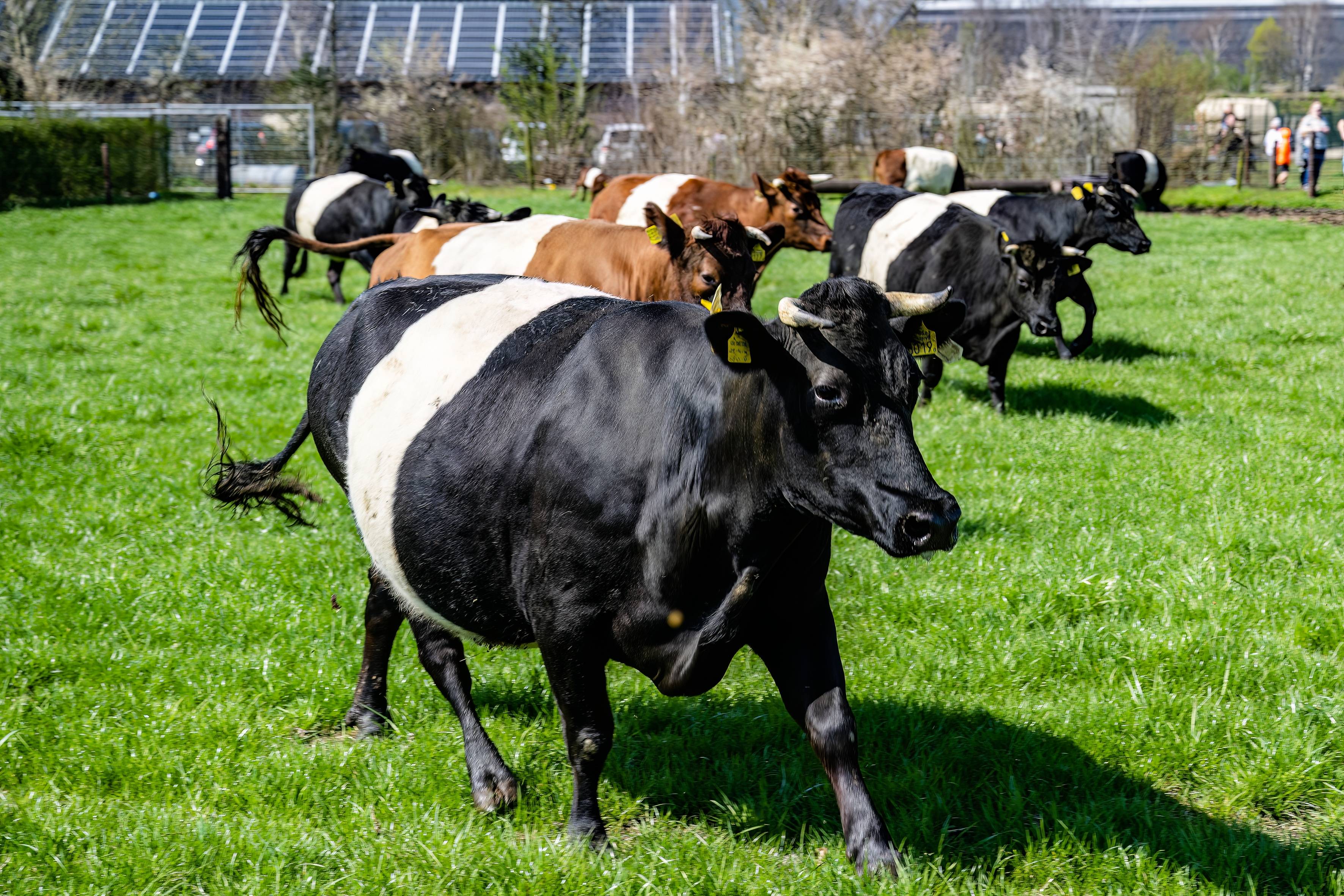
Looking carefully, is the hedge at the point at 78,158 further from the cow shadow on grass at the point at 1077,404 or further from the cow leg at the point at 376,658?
the cow leg at the point at 376,658

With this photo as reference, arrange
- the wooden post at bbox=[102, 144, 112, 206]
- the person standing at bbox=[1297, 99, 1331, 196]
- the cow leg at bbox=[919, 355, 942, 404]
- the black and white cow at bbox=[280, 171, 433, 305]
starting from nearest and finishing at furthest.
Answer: the cow leg at bbox=[919, 355, 942, 404] → the black and white cow at bbox=[280, 171, 433, 305] → the person standing at bbox=[1297, 99, 1331, 196] → the wooden post at bbox=[102, 144, 112, 206]

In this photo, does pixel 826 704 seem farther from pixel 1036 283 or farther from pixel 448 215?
pixel 448 215

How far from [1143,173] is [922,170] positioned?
411cm

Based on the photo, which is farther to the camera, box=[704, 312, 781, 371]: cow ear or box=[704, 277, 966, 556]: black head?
box=[704, 312, 781, 371]: cow ear

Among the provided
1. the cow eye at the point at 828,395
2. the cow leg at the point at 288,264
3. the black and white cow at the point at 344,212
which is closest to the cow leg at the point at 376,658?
the cow eye at the point at 828,395

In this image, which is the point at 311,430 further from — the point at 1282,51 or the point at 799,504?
the point at 1282,51

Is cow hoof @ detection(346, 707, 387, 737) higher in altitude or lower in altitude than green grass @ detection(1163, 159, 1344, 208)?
lower

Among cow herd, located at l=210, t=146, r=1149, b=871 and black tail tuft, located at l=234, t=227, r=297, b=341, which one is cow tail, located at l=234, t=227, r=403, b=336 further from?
cow herd, located at l=210, t=146, r=1149, b=871

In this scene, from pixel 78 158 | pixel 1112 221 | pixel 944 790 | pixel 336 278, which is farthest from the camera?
pixel 78 158

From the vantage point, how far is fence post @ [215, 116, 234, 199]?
2814cm

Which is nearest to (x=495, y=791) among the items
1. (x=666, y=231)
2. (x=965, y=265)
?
(x=666, y=231)

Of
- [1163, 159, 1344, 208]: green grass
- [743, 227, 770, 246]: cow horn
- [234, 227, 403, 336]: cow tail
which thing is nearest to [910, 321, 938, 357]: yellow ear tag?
[234, 227, 403, 336]: cow tail

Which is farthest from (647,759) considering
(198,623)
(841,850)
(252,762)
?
(198,623)

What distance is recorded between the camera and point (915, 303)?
305 centimetres
